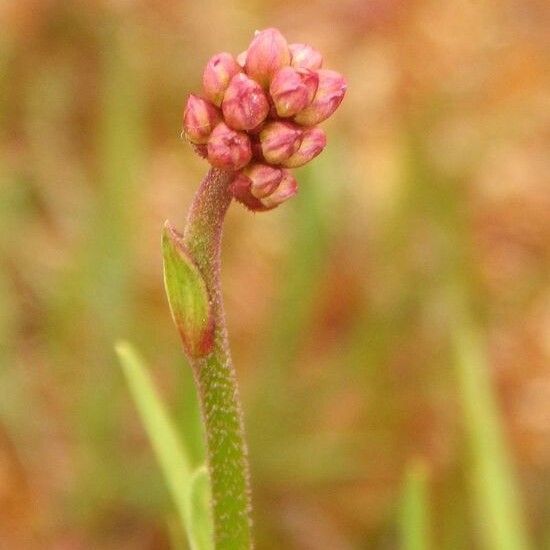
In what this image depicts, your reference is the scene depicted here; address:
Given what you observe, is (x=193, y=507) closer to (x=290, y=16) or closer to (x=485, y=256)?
(x=485, y=256)

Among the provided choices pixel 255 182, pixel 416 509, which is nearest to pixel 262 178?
pixel 255 182

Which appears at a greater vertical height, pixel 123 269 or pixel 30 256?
pixel 30 256

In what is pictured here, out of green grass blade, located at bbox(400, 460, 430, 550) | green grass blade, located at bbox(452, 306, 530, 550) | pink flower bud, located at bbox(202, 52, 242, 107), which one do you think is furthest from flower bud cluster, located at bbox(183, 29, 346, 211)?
green grass blade, located at bbox(452, 306, 530, 550)

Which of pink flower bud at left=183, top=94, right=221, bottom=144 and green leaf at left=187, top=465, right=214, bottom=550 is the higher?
pink flower bud at left=183, top=94, right=221, bottom=144

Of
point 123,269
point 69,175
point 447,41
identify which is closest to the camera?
point 123,269

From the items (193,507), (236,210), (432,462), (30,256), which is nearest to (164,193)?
(236,210)

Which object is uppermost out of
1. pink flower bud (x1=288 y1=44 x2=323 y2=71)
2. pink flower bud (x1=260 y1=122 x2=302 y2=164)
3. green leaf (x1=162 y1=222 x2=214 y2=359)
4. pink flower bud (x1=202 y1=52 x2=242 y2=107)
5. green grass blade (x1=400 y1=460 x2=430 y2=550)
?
pink flower bud (x1=288 y1=44 x2=323 y2=71)

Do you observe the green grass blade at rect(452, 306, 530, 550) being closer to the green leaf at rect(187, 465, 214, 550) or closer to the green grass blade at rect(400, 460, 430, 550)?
the green grass blade at rect(400, 460, 430, 550)
